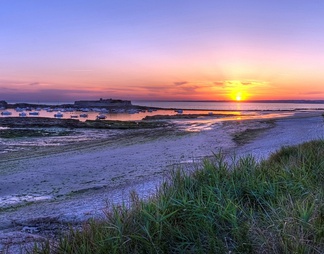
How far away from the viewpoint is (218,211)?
410 cm

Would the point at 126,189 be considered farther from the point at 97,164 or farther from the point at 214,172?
the point at 97,164

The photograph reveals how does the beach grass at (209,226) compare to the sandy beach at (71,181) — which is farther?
the sandy beach at (71,181)

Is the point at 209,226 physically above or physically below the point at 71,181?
above

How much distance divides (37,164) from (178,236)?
42.7ft

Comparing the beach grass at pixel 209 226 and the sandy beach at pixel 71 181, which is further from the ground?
the beach grass at pixel 209 226

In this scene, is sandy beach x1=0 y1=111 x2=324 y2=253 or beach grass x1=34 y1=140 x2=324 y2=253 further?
sandy beach x1=0 y1=111 x2=324 y2=253

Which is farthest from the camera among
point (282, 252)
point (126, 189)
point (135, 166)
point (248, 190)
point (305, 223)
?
point (135, 166)

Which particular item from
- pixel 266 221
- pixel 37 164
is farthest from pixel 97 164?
pixel 266 221

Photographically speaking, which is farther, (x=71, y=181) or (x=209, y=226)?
(x=71, y=181)

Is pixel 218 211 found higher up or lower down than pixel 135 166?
higher up

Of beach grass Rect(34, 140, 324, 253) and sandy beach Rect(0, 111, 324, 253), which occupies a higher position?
beach grass Rect(34, 140, 324, 253)

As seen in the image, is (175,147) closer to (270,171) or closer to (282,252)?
(270,171)

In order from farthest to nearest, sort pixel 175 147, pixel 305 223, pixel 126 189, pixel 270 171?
pixel 175 147 < pixel 126 189 < pixel 270 171 < pixel 305 223

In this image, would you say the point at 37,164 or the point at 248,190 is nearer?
the point at 248,190
